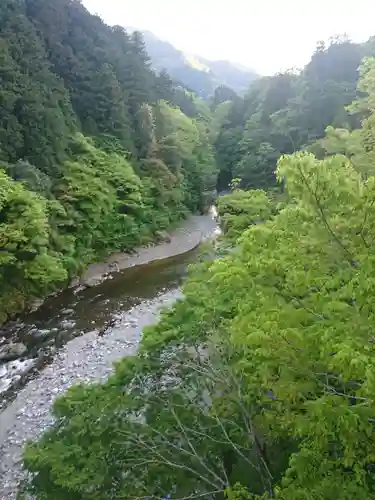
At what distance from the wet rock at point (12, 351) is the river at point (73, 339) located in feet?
0.86

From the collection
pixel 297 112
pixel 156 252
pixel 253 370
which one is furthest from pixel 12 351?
pixel 297 112

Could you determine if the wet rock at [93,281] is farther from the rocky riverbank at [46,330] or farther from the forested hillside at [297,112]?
the forested hillside at [297,112]

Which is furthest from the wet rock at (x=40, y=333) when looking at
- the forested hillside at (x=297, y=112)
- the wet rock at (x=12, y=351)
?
the forested hillside at (x=297, y=112)

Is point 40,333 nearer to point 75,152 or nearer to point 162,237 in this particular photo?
point 75,152

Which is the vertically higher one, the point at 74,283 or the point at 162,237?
the point at 74,283

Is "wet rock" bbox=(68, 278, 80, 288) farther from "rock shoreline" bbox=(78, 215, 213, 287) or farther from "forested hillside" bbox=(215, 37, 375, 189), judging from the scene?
"forested hillside" bbox=(215, 37, 375, 189)

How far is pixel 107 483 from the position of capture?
612 cm

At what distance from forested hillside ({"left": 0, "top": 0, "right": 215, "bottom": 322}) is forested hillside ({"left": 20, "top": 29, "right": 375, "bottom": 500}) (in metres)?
10.7

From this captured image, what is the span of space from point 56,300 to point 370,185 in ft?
58.1

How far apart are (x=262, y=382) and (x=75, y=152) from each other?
24146 millimetres

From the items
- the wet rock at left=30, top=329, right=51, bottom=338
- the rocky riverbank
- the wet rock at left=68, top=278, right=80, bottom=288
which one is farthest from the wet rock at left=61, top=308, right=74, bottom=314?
the wet rock at left=68, top=278, right=80, bottom=288

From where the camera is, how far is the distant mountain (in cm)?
12350

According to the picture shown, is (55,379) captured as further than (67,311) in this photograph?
No

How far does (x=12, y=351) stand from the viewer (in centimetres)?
1535
